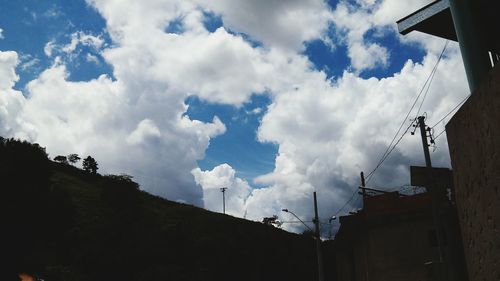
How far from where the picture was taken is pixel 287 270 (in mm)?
48219

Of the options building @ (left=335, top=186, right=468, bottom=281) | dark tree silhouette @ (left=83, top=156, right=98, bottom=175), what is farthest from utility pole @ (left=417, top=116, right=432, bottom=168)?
dark tree silhouette @ (left=83, top=156, right=98, bottom=175)

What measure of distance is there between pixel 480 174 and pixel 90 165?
80077 mm

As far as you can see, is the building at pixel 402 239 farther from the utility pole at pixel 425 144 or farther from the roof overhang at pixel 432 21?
the roof overhang at pixel 432 21

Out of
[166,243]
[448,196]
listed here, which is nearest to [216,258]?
[166,243]

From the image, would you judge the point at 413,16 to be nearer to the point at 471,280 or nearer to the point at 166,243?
the point at 471,280

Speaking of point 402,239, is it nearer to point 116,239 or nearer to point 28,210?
point 28,210

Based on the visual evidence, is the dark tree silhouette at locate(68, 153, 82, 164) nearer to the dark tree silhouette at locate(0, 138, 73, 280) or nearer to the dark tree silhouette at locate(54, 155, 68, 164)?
the dark tree silhouette at locate(54, 155, 68, 164)

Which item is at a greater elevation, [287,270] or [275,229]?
[275,229]

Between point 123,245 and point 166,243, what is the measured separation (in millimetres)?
5656

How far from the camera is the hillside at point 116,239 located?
2897 centimetres

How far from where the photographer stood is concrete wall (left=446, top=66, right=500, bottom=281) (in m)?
1.90

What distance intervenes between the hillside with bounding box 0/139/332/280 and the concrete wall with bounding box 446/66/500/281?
103ft

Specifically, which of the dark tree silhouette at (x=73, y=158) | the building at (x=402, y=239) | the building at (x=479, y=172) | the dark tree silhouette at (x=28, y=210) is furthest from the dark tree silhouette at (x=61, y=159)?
the building at (x=479, y=172)

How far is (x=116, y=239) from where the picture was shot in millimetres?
37188
